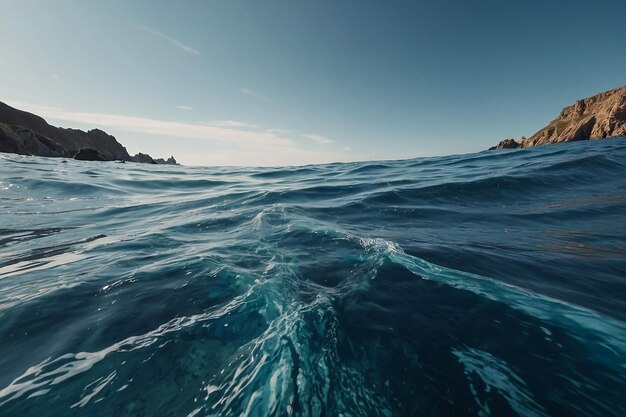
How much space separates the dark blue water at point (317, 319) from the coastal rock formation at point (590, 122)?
9090 cm

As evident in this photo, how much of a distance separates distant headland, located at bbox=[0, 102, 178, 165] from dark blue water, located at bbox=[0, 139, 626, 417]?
54693 mm

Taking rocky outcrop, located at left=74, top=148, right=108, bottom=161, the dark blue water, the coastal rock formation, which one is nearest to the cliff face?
rocky outcrop, located at left=74, top=148, right=108, bottom=161

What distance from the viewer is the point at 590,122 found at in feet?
246

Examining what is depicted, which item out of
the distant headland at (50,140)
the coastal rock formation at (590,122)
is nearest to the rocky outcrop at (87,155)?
the distant headland at (50,140)

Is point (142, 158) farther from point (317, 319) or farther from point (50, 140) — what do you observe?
point (317, 319)

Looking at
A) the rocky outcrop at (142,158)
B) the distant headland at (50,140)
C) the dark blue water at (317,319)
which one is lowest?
the dark blue water at (317,319)

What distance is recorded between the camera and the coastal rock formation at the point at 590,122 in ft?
210

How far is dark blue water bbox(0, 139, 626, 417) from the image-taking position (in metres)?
1.66

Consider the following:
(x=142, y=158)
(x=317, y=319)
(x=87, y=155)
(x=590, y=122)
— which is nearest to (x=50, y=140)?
(x=142, y=158)

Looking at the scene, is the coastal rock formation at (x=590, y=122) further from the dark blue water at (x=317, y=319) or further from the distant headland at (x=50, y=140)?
the distant headland at (x=50, y=140)

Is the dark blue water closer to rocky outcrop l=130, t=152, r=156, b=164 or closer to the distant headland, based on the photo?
the distant headland

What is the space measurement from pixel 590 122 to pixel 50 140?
155 m

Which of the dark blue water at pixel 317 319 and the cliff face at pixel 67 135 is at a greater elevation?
the cliff face at pixel 67 135

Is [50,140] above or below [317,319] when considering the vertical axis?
above
